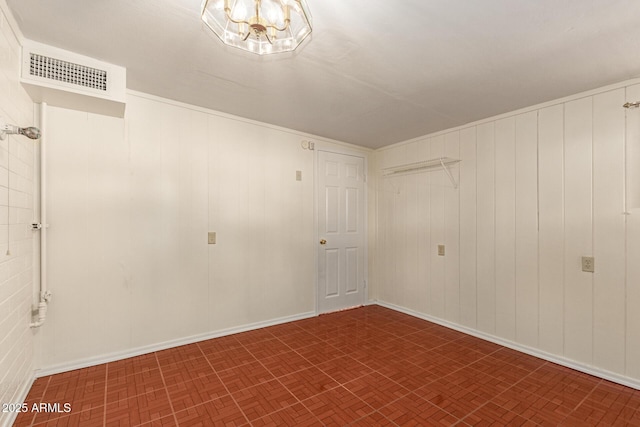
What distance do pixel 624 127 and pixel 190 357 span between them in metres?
4.08

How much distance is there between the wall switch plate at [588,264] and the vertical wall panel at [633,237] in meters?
0.20

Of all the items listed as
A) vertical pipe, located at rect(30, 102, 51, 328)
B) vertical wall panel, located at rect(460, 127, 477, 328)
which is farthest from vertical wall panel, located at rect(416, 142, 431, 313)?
vertical pipe, located at rect(30, 102, 51, 328)

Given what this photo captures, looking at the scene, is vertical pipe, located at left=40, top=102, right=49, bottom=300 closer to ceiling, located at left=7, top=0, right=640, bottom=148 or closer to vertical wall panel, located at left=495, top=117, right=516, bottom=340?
A: ceiling, located at left=7, top=0, right=640, bottom=148

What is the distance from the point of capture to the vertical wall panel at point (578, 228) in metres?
2.49

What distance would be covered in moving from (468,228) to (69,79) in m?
3.81

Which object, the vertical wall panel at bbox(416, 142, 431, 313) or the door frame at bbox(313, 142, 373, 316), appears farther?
the door frame at bbox(313, 142, 373, 316)

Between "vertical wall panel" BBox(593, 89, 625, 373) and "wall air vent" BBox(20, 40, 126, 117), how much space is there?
12.5 ft

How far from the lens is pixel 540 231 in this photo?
2.78 metres

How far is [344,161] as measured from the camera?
4223mm

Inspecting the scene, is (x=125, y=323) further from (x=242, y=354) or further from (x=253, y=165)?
(x=253, y=165)

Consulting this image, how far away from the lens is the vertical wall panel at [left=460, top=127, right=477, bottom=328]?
10.8 ft

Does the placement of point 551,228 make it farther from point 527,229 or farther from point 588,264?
point 588,264

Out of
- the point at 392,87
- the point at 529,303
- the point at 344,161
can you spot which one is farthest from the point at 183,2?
the point at 529,303

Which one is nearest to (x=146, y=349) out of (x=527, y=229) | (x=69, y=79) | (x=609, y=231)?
(x=69, y=79)
